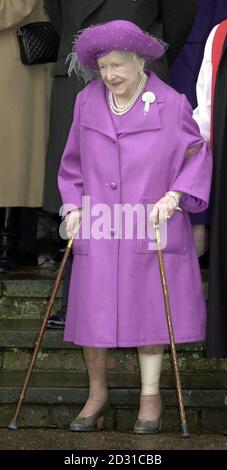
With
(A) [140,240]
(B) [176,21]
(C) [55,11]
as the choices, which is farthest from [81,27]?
(A) [140,240]

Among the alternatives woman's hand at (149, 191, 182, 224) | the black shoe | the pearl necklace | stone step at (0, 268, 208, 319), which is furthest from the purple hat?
stone step at (0, 268, 208, 319)

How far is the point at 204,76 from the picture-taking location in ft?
19.4

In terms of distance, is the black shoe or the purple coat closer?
the purple coat

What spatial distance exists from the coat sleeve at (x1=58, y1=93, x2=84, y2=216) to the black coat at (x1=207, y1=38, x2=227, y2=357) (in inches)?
23.4

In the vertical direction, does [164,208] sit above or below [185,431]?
above

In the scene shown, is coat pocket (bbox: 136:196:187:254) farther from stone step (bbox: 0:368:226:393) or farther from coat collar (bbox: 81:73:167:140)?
stone step (bbox: 0:368:226:393)

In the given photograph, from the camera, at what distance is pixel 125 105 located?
5828 millimetres

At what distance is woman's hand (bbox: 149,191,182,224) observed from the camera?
5656 millimetres

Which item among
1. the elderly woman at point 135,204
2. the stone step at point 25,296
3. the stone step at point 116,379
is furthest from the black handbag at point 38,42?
the stone step at point 116,379

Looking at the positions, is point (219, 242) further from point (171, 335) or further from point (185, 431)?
point (185, 431)

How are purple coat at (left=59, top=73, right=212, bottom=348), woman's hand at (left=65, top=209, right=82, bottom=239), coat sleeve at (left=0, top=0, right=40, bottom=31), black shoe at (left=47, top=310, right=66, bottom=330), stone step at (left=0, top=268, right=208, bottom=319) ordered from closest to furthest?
purple coat at (left=59, top=73, right=212, bottom=348), woman's hand at (left=65, top=209, right=82, bottom=239), black shoe at (left=47, top=310, right=66, bottom=330), coat sleeve at (left=0, top=0, right=40, bottom=31), stone step at (left=0, top=268, right=208, bottom=319)

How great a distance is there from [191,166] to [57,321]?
1.39 metres

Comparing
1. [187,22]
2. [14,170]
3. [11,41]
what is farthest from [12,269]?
[187,22]

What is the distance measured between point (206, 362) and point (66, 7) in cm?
186
